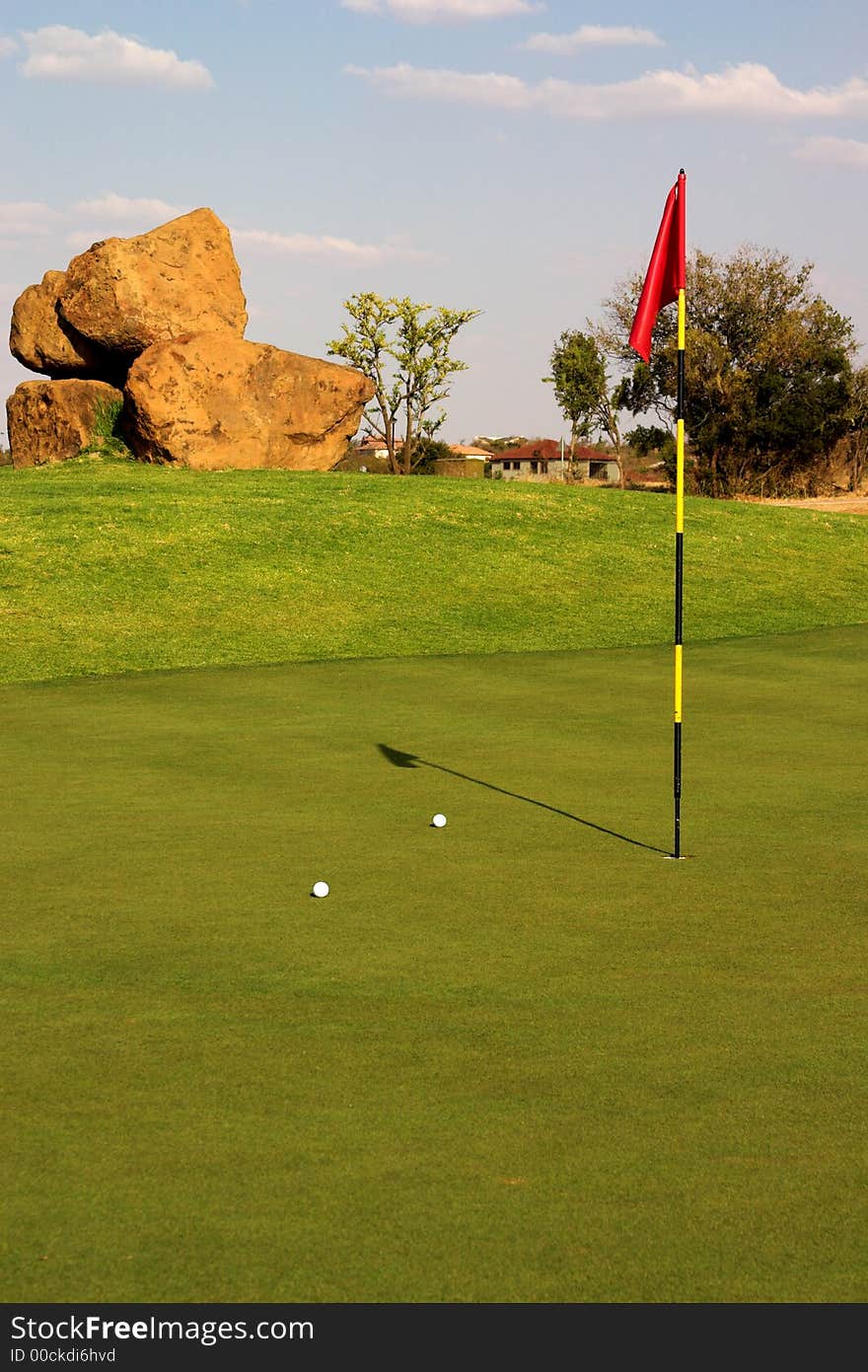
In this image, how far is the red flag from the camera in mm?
10547

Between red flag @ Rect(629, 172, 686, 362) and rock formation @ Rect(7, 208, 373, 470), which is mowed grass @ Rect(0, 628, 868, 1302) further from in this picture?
rock formation @ Rect(7, 208, 373, 470)

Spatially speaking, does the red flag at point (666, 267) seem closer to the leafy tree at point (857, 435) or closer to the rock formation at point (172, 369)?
the rock formation at point (172, 369)

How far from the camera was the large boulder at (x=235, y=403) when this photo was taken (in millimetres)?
41594

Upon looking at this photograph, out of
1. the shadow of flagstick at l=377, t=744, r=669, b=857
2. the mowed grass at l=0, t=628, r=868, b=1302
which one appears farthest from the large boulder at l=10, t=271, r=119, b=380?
the shadow of flagstick at l=377, t=744, r=669, b=857

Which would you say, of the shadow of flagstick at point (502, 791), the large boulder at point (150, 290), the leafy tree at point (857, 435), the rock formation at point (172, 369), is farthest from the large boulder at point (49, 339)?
the leafy tree at point (857, 435)

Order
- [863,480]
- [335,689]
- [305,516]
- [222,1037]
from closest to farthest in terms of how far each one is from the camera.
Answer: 1. [222,1037]
2. [335,689]
3. [305,516]
4. [863,480]

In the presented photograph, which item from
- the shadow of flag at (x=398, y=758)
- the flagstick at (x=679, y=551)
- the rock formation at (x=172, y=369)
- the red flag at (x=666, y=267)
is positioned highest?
the rock formation at (x=172, y=369)

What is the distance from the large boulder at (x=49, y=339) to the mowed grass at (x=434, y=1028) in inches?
1269

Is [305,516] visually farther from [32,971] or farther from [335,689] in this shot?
[32,971]

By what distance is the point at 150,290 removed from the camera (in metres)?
44.0

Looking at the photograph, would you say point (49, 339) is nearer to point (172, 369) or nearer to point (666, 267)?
point (172, 369)

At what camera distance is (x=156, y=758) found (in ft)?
49.2
